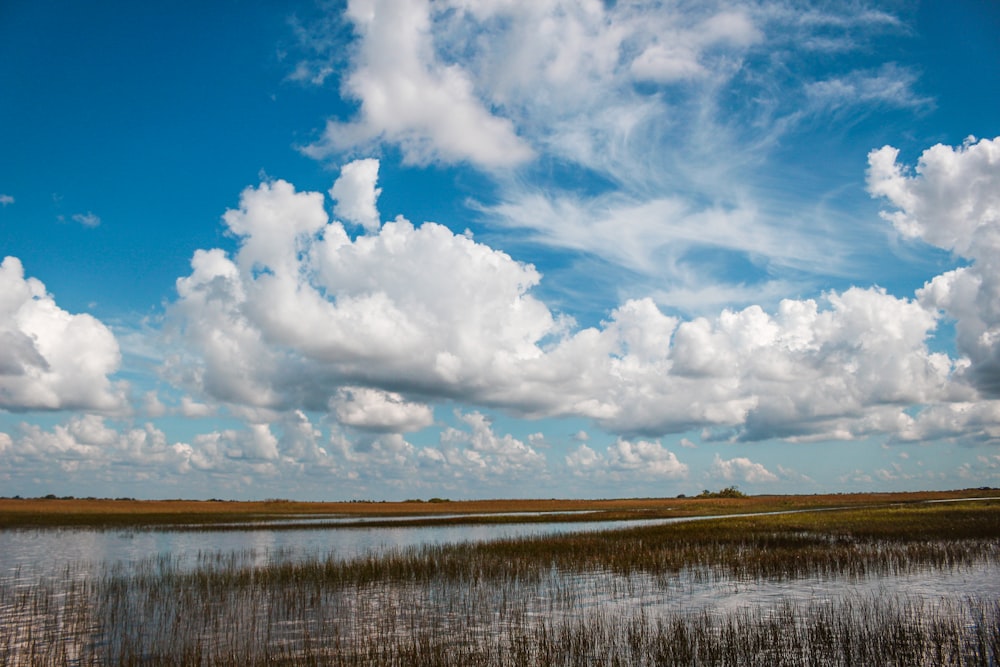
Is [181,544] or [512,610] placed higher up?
[512,610]

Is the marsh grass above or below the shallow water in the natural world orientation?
above

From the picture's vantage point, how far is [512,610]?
1880 centimetres

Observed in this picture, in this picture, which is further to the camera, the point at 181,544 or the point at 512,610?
the point at 181,544

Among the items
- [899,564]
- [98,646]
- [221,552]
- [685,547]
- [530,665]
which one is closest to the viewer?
[530,665]

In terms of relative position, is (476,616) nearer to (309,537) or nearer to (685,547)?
(685,547)

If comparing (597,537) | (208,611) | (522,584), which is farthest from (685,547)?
(208,611)

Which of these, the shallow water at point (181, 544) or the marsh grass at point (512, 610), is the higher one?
the marsh grass at point (512, 610)

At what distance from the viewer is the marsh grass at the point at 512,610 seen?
13.5 meters

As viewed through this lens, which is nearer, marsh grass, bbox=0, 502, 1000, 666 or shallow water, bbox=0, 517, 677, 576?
marsh grass, bbox=0, 502, 1000, 666

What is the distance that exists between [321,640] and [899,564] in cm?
2180

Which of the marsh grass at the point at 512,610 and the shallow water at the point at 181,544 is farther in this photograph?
the shallow water at the point at 181,544

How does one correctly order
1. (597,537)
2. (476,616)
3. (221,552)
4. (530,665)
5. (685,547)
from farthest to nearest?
(597,537), (221,552), (685,547), (476,616), (530,665)

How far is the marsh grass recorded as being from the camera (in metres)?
13.5

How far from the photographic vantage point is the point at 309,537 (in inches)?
1891
